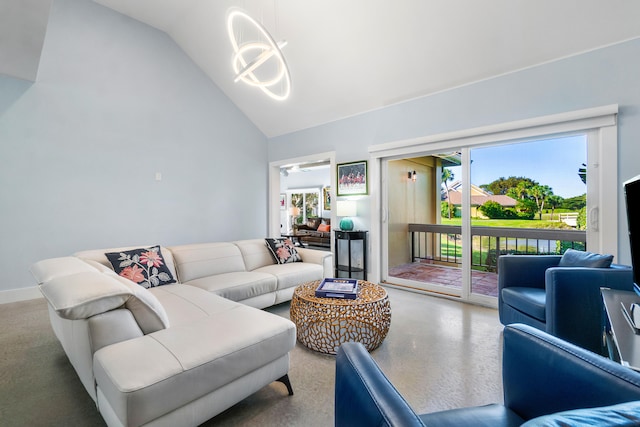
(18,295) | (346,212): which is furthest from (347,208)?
(18,295)

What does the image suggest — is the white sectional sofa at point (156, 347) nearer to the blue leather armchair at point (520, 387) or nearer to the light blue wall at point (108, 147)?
the blue leather armchair at point (520, 387)

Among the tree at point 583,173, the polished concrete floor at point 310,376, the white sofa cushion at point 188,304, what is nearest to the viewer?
the polished concrete floor at point 310,376

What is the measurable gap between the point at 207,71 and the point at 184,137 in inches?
50.4

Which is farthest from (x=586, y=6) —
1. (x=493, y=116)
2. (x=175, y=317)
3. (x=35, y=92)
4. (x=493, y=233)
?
(x=35, y=92)

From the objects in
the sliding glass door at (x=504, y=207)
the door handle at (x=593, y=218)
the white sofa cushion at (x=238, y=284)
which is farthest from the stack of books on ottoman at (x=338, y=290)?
the door handle at (x=593, y=218)

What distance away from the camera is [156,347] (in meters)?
1.33

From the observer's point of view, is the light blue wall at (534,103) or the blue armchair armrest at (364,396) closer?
the blue armchair armrest at (364,396)

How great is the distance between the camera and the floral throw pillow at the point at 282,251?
3641mm

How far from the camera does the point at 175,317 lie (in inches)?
71.7

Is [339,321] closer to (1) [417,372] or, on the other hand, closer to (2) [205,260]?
(1) [417,372]

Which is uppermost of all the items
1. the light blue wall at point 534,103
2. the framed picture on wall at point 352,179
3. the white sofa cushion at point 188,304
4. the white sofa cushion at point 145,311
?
the light blue wall at point 534,103

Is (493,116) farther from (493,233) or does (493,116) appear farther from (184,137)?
(184,137)

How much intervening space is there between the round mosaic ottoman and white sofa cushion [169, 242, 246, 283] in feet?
4.18

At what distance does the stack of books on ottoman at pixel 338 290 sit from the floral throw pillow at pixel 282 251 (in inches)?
46.8
